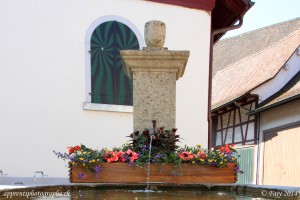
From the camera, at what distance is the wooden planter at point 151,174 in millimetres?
4094

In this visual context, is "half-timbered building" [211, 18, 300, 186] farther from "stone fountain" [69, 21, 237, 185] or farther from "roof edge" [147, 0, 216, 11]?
"stone fountain" [69, 21, 237, 185]

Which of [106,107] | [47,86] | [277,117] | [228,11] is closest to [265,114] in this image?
[277,117]

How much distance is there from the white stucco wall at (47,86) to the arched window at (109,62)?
0.17 m

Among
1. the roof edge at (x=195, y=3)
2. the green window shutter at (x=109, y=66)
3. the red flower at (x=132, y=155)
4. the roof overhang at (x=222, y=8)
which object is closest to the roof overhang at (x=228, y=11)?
the roof overhang at (x=222, y=8)

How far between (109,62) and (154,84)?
3855 mm

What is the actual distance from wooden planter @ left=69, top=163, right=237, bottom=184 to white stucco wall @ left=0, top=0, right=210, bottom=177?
3902 millimetres

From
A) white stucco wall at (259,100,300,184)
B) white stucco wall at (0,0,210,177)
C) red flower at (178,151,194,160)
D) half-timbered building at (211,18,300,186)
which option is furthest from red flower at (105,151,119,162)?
white stucco wall at (259,100,300,184)

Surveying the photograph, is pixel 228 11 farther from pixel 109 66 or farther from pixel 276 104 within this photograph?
pixel 276 104

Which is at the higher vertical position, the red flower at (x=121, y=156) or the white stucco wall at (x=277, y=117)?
the white stucco wall at (x=277, y=117)

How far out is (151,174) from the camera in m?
4.15

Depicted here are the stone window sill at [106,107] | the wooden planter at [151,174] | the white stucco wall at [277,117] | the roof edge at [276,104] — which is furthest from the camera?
the white stucco wall at [277,117]

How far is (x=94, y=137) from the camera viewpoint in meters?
8.21

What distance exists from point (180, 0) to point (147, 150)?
5165 mm

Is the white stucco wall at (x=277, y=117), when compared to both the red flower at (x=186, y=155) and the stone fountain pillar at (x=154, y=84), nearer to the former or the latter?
the stone fountain pillar at (x=154, y=84)
